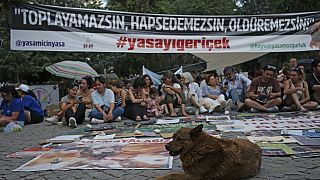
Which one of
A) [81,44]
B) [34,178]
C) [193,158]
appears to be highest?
[81,44]

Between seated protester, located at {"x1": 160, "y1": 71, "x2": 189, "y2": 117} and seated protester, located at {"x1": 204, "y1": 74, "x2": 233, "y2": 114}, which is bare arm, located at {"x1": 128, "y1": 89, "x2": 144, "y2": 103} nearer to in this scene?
seated protester, located at {"x1": 160, "y1": 71, "x2": 189, "y2": 117}

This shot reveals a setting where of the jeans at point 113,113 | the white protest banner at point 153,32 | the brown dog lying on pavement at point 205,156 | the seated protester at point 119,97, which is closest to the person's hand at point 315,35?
the white protest banner at point 153,32

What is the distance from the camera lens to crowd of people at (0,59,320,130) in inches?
311

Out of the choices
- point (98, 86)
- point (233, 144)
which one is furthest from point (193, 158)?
point (98, 86)

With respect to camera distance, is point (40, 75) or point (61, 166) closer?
point (61, 166)

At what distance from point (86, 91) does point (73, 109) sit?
873 millimetres

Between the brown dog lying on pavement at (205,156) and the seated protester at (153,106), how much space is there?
18.0ft

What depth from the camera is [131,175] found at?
3.42m

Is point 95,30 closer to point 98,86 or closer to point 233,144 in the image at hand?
point 98,86

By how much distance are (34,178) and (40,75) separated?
2420 cm

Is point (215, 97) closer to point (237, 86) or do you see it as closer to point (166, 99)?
point (237, 86)

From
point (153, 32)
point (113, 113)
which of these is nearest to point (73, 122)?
point (113, 113)

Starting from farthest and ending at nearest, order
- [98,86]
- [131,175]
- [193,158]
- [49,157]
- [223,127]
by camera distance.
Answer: [98,86], [223,127], [49,157], [131,175], [193,158]

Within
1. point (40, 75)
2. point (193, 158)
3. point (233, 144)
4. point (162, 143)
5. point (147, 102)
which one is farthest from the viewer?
point (40, 75)
